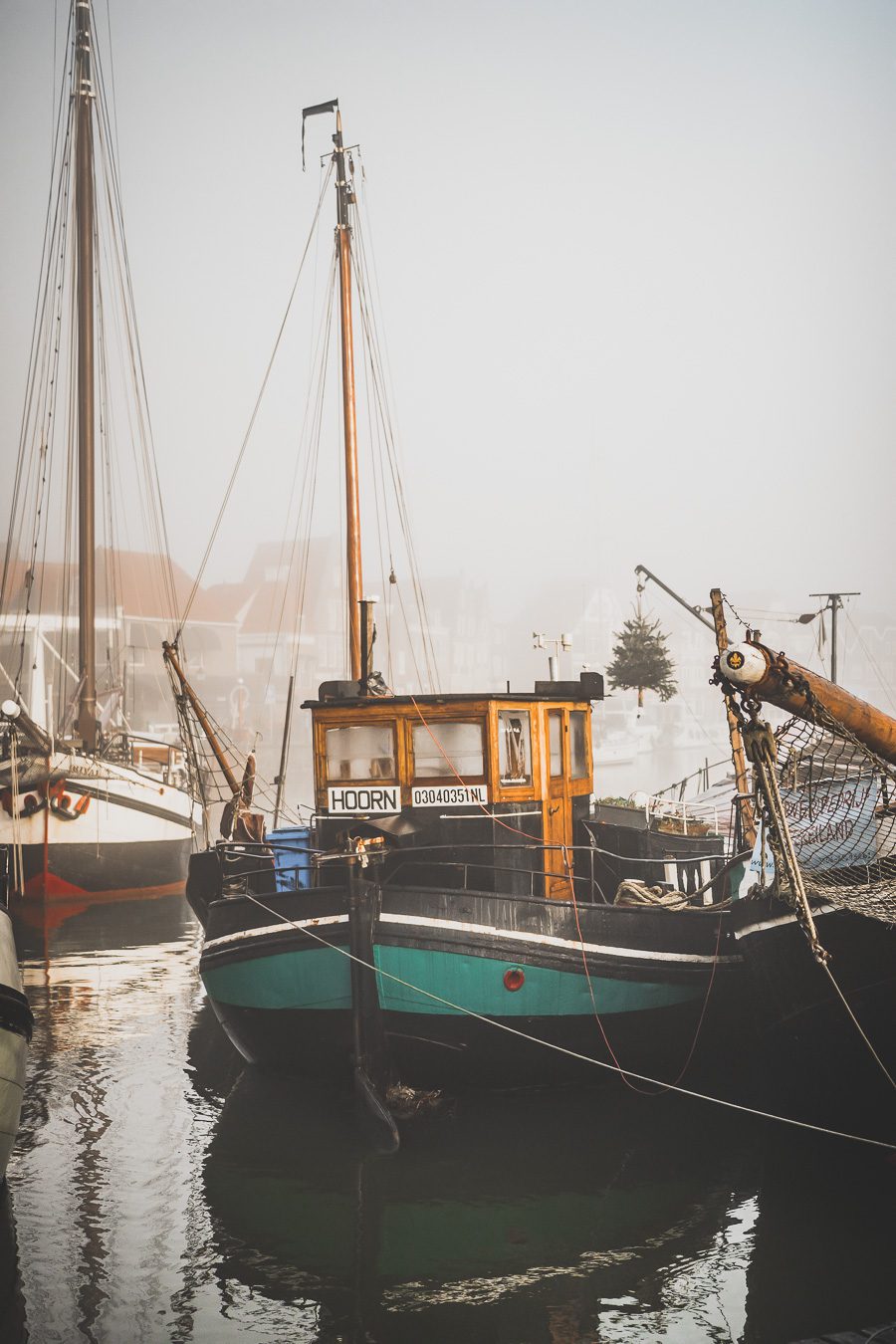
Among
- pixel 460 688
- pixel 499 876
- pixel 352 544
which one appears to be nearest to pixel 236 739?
pixel 460 688

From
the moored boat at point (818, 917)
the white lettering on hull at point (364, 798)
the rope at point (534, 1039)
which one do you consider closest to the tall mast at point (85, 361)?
the white lettering on hull at point (364, 798)

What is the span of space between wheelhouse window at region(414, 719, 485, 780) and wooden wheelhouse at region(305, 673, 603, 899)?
0.03ft

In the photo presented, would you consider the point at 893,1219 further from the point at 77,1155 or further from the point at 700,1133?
the point at 77,1155

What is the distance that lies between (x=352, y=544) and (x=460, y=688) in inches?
3165

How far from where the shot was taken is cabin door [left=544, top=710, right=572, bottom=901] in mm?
12734

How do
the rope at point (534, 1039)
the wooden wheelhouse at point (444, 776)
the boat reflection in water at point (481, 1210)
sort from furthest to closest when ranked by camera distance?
the wooden wheelhouse at point (444, 776)
the rope at point (534, 1039)
the boat reflection in water at point (481, 1210)

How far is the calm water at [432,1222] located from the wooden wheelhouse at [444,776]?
8.26ft

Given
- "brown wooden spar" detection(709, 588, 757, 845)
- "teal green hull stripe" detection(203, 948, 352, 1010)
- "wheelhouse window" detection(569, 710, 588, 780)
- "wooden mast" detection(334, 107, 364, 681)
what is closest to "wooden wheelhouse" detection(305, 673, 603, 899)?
"wheelhouse window" detection(569, 710, 588, 780)

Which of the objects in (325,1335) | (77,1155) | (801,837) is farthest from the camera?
(801,837)

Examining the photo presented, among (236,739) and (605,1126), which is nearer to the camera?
(605,1126)

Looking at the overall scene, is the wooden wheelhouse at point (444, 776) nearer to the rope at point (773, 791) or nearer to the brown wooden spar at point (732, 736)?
the brown wooden spar at point (732, 736)

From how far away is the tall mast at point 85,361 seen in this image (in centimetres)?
2933

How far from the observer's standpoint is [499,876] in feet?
39.2

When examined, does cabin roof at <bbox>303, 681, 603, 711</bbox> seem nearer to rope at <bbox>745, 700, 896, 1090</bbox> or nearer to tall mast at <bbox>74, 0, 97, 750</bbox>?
rope at <bbox>745, 700, 896, 1090</bbox>
